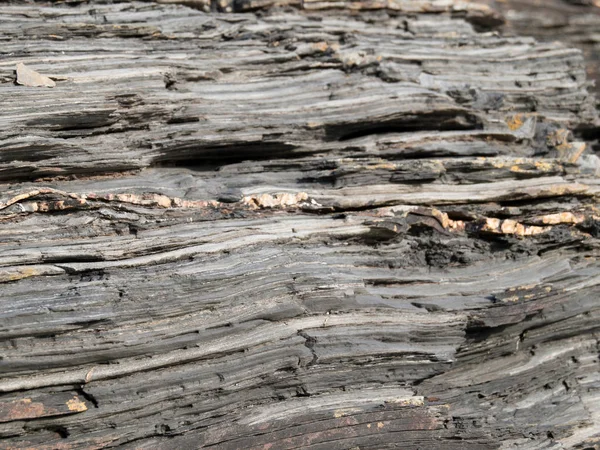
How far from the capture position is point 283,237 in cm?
835

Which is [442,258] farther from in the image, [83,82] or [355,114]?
[83,82]

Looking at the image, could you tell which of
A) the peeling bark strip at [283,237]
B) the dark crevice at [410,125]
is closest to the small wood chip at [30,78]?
the peeling bark strip at [283,237]

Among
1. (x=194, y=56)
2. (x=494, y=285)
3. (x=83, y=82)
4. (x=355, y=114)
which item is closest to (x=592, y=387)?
(x=494, y=285)

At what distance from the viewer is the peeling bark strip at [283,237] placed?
24.3 ft

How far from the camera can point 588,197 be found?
10.1 meters

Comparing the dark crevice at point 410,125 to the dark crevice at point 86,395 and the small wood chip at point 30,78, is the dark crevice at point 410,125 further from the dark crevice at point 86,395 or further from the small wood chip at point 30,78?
the dark crevice at point 86,395

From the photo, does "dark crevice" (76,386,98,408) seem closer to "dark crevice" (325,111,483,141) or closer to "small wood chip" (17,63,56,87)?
"small wood chip" (17,63,56,87)

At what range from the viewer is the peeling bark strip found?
7398 mm

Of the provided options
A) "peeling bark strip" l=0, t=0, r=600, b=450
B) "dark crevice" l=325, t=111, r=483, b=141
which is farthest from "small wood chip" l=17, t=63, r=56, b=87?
"dark crevice" l=325, t=111, r=483, b=141

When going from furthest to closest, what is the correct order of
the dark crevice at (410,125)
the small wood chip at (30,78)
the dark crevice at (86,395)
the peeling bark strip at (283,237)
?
the dark crevice at (410,125), the small wood chip at (30,78), the peeling bark strip at (283,237), the dark crevice at (86,395)

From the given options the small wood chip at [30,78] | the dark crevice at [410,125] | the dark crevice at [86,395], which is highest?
the small wood chip at [30,78]

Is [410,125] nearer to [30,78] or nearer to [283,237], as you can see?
[283,237]

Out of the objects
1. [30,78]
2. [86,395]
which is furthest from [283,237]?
[30,78]

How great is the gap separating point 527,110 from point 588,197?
1.91m
